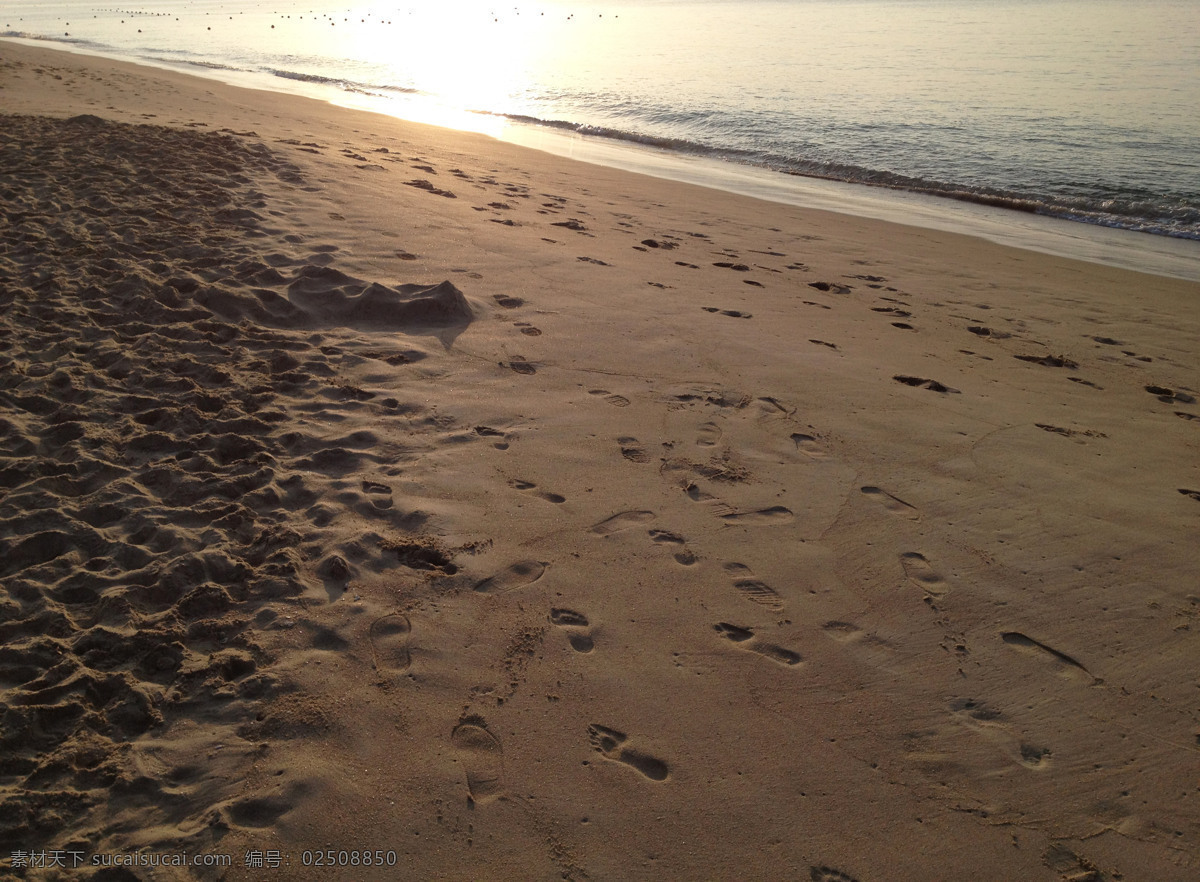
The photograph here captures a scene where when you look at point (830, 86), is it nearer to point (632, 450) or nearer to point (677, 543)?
point (632, 450)

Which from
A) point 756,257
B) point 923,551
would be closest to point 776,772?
point 923,551

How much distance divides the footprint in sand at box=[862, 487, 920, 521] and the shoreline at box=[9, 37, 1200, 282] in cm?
678

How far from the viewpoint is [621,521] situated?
284 cm

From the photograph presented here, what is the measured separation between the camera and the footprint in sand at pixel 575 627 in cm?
228

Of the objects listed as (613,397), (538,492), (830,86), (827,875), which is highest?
(830,86)

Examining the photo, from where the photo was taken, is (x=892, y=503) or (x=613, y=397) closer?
(x=892, y=503)

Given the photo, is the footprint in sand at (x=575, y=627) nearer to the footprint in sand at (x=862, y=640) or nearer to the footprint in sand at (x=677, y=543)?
the footprint in sand at (x=677, y=543)

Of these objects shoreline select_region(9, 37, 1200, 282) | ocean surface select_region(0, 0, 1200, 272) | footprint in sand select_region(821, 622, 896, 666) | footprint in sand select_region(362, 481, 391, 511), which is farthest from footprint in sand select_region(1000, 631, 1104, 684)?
ocean surface select_region(0, 0, 1200, 272)

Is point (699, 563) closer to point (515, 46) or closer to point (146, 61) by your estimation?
point (146, 61)

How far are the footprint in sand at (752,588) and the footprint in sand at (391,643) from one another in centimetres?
113

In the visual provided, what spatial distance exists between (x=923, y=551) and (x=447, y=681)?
72.7 inches

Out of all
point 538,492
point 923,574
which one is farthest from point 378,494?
point 923,574

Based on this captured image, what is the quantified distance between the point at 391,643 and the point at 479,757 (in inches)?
19.6

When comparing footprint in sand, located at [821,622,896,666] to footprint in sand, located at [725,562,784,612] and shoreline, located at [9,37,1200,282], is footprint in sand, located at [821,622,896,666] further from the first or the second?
shoreline, located at [9,37,1200,282]
